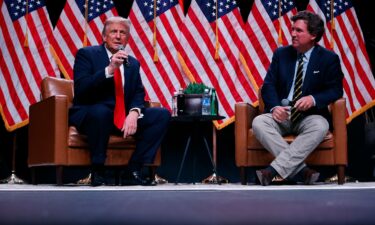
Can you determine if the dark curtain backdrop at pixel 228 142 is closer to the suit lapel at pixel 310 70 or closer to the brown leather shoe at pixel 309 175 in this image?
the suit lapel at pixel 310 70

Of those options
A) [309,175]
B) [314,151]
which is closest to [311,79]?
[314,151]

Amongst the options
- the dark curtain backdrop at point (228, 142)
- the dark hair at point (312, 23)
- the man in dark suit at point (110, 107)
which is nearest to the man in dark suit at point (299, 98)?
the dark hair at point (312, 23)

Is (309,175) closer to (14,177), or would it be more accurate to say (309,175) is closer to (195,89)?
(195,89)

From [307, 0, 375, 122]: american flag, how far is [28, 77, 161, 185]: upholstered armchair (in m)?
1.80

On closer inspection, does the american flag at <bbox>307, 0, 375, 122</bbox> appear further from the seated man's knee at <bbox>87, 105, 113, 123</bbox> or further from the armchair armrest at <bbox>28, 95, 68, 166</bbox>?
the armchair armrest at <bbox>28, 95, 68, 166</bbox>

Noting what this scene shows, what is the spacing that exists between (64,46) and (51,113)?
1232mm

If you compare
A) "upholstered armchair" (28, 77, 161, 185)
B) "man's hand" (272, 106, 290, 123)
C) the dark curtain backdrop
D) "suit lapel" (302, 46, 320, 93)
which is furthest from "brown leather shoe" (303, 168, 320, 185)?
the dark curtain backdrop

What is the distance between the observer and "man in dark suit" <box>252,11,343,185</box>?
4.20m

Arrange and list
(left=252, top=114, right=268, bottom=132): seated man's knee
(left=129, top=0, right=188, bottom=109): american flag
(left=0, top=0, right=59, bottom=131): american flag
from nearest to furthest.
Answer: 1. (left=252, top=114, right=268, bottom=132): seated man's knee
2. (left=0, top=0, right=59, bottom=131): american flag
3. (left=129, top=0, right=188, bottom=109): american flag

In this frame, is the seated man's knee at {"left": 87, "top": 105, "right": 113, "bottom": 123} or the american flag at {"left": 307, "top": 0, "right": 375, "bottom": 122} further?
the american flag at {"left": 307, "top": 0, "right": 375, "bottom": 122}

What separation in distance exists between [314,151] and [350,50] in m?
1.45

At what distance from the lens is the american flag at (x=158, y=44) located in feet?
17.7

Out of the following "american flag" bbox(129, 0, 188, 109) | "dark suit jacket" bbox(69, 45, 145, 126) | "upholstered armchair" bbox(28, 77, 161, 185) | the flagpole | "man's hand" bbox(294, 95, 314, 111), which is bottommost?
the flagpole

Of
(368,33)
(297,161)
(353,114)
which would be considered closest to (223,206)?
(297,161)
